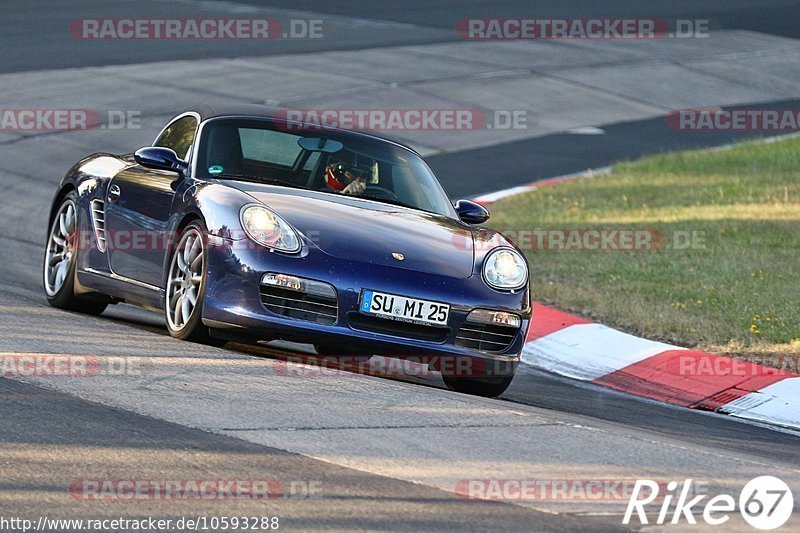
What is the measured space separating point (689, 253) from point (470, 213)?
466 centimetres

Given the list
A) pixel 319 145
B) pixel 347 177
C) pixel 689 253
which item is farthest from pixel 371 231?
pixel 689 253

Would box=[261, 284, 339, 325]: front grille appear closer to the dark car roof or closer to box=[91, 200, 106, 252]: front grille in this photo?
the dark car roof

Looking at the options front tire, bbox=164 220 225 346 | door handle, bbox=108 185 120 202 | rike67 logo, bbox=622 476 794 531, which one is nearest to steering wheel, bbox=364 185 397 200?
front tire, bbox=164 220 225 346

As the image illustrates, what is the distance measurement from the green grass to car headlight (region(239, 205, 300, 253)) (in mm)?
3564

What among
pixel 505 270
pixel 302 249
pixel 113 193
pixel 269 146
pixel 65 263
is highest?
pixel 269 146

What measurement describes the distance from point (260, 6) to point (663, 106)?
10.5 metres

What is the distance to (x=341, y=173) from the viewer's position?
28.3 feet

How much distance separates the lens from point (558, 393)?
8.82 metres

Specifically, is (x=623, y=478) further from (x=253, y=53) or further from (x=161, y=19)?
(x=161, y=19)

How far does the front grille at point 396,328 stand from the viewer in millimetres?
7512

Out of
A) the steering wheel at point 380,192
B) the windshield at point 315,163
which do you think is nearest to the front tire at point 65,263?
the windshield at point 315,163

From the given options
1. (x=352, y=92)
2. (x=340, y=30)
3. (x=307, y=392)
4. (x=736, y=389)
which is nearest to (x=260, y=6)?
(x=340, y=30)

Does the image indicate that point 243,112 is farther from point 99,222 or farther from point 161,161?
point 99,222

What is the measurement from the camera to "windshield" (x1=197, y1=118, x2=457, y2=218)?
8.51 metres
